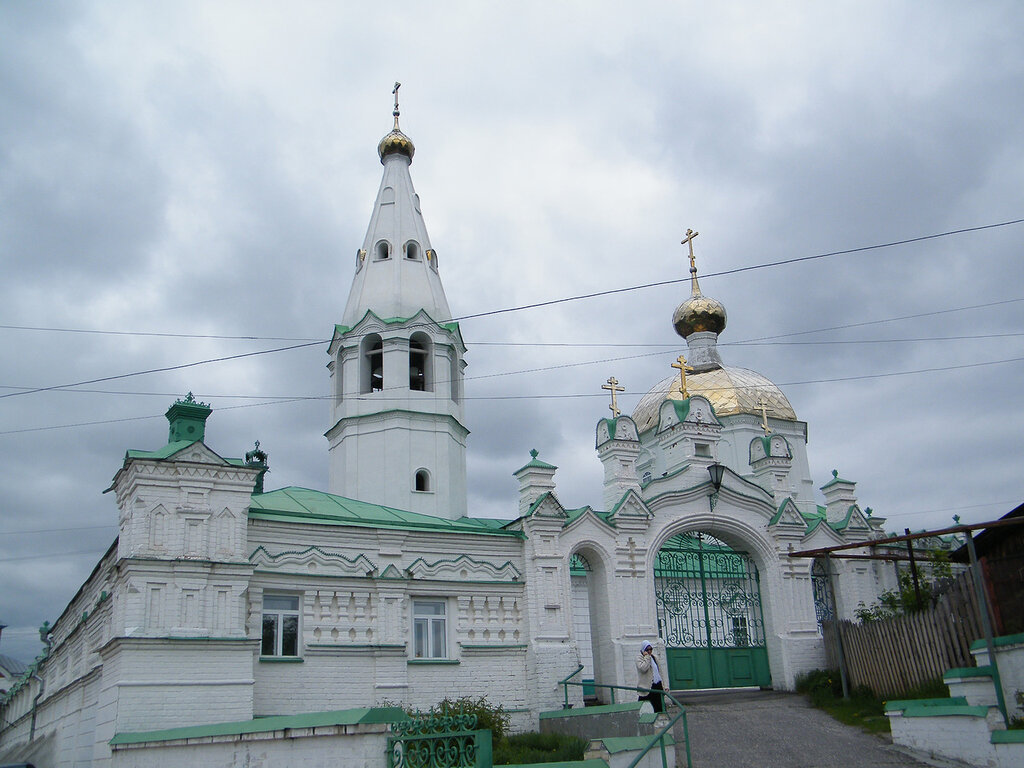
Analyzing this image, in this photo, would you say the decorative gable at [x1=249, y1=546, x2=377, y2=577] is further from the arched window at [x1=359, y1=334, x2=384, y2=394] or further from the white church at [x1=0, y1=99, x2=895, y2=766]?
the arched window at [x1=359, y1=334, x2=384, y2=394]

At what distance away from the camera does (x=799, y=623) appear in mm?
19578

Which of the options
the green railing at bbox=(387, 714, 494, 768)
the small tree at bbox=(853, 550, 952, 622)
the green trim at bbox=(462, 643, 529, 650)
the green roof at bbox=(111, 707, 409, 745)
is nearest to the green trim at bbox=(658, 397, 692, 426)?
the small tree at bbox=(853, 550, 952, 622)

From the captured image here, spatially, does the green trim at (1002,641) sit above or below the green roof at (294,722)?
above

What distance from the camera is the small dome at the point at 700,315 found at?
33031mm

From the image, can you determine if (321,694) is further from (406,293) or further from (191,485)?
(406,293)

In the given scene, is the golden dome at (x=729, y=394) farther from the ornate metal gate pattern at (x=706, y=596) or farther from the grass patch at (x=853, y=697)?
the grass patch at (x=853, y=697)

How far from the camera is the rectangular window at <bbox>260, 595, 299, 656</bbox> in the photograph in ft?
49.6

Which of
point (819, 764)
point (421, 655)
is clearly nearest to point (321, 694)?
point (421, 655)

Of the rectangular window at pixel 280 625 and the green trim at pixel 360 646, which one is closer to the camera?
the rectangular window at pixel 280 625

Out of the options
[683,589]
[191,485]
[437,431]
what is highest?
[437,431]

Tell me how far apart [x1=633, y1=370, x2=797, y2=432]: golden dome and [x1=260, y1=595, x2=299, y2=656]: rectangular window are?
1606cm

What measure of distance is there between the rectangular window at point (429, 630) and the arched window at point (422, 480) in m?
4.91

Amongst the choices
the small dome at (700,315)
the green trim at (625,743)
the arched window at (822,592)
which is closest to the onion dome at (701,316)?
the small dome at (700,315)

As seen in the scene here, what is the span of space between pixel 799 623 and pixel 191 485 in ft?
42.5
